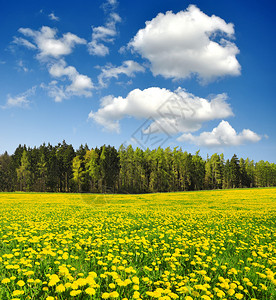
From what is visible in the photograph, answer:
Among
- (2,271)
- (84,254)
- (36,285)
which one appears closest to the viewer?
(36,285)

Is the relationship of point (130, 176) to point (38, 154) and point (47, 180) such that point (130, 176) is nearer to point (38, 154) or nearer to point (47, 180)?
point (47, 180)

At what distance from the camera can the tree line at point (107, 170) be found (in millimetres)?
59719

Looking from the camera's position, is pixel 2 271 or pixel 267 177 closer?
pixel 2 271

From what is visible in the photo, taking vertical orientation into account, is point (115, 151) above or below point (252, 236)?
above

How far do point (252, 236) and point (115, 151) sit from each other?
60.5 metres

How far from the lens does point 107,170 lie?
60875 mm

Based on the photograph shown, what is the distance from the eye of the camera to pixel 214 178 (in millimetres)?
76750

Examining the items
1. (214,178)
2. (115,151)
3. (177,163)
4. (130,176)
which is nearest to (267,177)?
(214,178)

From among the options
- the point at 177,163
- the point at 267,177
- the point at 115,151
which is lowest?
the point at 267,177

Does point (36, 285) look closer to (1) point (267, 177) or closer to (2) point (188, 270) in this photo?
(2) point (188, 270)

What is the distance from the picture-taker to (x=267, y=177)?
300ft

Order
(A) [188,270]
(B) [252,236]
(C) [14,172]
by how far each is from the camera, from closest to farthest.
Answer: (A) [188,270] < (B) [252,236] < (C) [14,172]

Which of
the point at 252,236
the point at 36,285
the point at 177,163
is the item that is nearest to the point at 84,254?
the point at 36,285

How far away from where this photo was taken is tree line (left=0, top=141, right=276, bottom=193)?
59719mm
